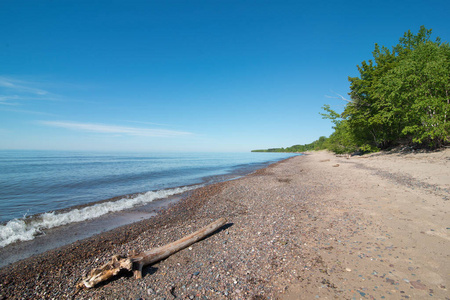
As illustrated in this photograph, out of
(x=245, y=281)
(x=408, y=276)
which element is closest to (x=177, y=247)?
(x=245, y=281)

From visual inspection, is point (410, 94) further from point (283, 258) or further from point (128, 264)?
A: point (128, 264)

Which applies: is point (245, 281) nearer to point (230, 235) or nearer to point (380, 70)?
point (230, 235)

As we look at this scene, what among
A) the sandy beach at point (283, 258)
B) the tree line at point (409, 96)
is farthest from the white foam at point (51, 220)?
the tree line at point (409, 96)

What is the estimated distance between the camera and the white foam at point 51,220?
7.95 metres

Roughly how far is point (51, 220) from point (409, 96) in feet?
123

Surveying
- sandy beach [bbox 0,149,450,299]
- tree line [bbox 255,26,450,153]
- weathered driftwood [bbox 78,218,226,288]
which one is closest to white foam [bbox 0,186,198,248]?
sandy beach [bbox 0,149,450,299]

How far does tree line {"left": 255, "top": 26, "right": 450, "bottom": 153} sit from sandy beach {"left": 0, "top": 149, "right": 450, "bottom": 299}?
1856 cm

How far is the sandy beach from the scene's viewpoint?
396 centimetres

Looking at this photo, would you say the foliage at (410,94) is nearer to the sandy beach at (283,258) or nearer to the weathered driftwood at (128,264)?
the sandy beach at (283,258)

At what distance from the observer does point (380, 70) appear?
102 feet

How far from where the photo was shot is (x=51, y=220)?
9.82 m

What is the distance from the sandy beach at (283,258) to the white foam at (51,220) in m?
2.88

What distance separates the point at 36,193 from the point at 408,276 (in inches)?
943

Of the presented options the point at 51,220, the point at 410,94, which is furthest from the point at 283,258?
the point at 410,94
